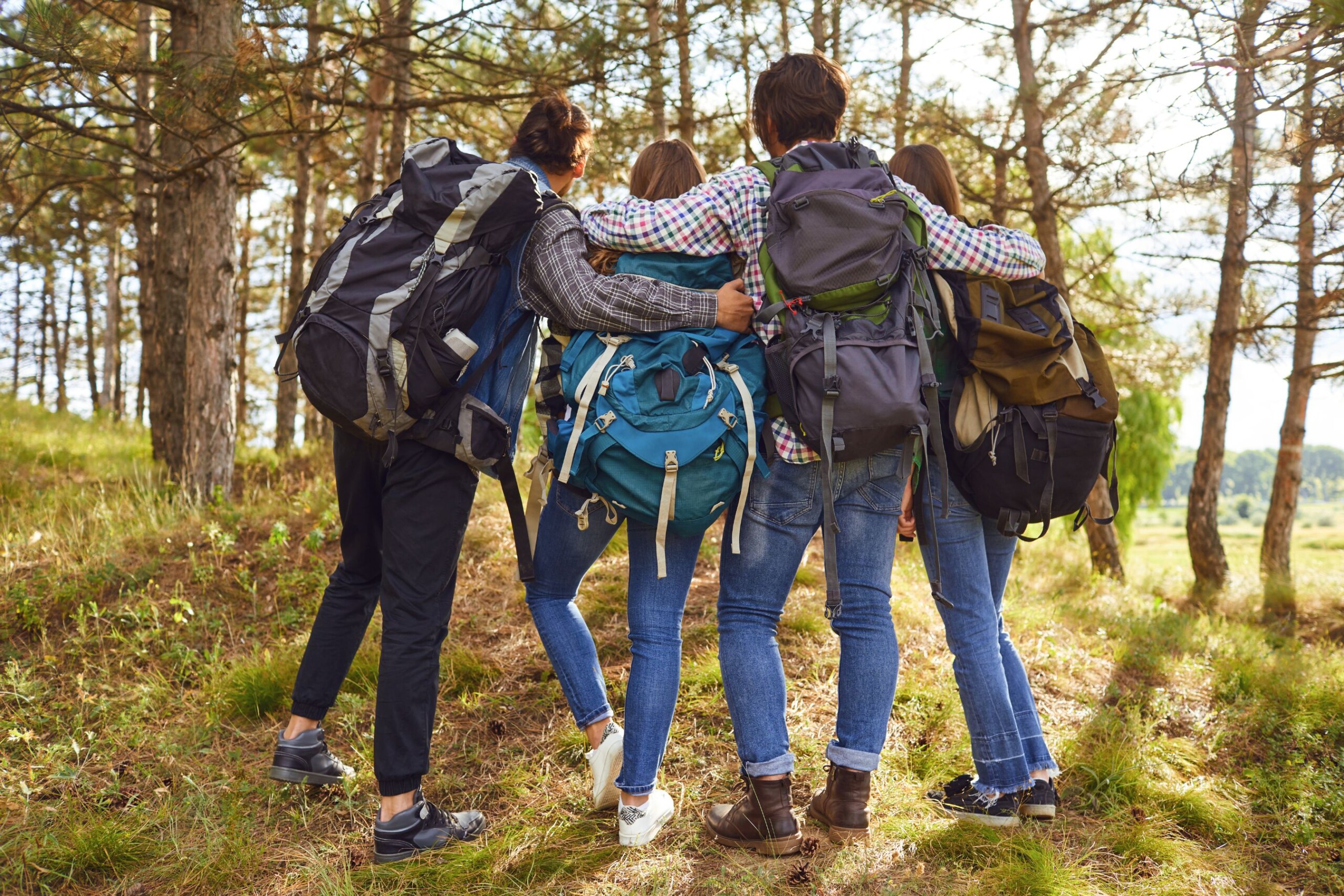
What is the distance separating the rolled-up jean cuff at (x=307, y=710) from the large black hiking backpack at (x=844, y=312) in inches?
68.2

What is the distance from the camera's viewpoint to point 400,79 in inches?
199

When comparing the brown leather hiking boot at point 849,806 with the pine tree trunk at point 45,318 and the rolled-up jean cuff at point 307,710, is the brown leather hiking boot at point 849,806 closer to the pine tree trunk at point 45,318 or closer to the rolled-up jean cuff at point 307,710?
the rolled-up jean cuff at point 307,710

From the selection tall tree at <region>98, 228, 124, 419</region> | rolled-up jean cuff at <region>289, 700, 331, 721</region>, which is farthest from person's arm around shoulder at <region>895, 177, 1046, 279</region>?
tall tree at <region>98, 228, 124, 419</region>

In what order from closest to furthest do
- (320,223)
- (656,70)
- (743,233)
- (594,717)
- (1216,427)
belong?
(743,233)
(594,717)
(656,70)
(1216,427)
(320,223)

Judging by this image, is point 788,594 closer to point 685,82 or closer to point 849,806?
point 849,806

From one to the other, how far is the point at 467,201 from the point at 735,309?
77cm

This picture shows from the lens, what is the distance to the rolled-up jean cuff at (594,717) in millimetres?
2621

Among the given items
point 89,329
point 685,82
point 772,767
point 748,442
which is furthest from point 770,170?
point 89,329

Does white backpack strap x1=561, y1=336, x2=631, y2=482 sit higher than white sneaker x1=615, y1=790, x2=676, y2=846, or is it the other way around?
white backpack strap x1=561, y1=336, x2=631, y2=482

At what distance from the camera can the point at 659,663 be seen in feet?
7.78

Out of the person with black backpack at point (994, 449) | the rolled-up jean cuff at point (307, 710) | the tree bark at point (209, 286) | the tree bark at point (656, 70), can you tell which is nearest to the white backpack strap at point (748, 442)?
the person with black backpack at point (994, 449)

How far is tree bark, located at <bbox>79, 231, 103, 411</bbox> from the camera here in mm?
17516

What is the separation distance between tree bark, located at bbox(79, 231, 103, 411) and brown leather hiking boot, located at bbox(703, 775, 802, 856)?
17649 mm

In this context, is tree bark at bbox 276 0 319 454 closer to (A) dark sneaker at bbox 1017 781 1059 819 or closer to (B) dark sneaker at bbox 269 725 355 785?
(B) dark sneaker at bbox 269 725 355 785
